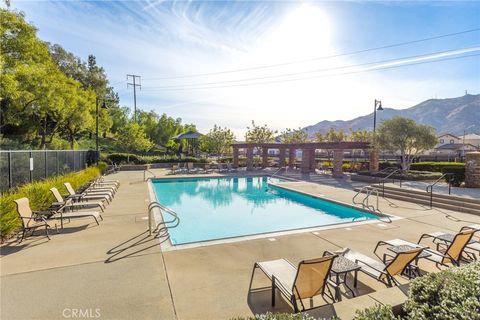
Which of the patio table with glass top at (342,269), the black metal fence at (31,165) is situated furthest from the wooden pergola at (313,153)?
the patio table with glass top at (342,269)

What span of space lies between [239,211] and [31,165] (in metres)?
7.52

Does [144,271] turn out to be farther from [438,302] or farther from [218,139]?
[218,139]

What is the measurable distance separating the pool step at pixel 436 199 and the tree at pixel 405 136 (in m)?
4.87

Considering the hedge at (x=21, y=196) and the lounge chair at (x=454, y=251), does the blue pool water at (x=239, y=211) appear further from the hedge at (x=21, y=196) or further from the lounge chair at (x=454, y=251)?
the lounge chair at (x=454, y=251)

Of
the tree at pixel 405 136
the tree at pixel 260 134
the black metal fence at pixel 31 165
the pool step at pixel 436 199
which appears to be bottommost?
the pool step at pixel 436 199

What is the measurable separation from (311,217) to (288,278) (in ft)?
21.9

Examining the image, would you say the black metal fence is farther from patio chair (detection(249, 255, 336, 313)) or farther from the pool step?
the pool step

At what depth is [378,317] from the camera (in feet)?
7.92

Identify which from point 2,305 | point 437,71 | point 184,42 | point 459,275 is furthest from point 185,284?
point 437,71

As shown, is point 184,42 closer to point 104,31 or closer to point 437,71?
point 104,31

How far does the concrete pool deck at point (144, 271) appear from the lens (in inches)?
135

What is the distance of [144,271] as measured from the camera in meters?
4.44

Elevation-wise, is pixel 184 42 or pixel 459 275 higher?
pixel 184 42

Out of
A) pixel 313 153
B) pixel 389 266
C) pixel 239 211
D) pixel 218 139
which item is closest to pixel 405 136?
pixel 313 153
